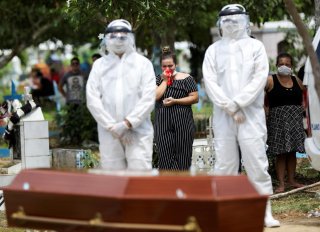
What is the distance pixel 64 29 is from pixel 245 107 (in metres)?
17.1

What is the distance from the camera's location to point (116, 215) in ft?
20.8

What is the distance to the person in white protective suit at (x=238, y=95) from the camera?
8914 mm

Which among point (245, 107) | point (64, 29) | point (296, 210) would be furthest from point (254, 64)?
point (64, 29)

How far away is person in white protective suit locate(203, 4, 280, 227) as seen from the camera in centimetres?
891

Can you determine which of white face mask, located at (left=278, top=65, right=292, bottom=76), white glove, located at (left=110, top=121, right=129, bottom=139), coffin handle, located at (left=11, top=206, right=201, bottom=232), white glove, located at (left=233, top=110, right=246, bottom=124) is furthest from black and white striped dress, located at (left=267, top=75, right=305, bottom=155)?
coffin handle, located at (left=11, top=206, right=201, bottom=232)

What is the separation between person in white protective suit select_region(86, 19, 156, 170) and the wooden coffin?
1858mm

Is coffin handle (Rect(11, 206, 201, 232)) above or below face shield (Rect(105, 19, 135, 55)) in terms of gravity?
below

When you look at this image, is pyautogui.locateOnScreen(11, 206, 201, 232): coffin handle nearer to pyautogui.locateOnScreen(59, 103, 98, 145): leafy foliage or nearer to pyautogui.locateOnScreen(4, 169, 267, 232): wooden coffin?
pyautogui.locateOnScreen(4, 169, 267, 232): wooden coffin

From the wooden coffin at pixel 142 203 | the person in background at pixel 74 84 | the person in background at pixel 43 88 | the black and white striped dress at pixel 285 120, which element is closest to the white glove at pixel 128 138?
the wooden coffin at pixel 142 203

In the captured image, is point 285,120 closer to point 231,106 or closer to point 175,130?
point 175,130

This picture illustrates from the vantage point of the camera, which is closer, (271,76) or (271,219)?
(271,219)

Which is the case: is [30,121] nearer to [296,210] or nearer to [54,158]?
[54,158]

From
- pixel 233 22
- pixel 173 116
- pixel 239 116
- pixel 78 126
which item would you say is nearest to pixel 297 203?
pixel 173 116

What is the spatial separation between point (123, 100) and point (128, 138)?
35cm
